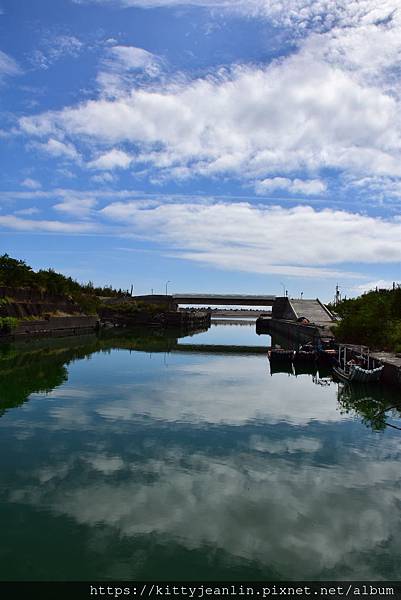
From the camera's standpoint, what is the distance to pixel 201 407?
118 feet

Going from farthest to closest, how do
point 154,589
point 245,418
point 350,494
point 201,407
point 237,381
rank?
point 237,381, point 201,407, point 245,418, point 350,494, point 154,589

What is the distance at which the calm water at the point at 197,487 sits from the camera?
1383cm

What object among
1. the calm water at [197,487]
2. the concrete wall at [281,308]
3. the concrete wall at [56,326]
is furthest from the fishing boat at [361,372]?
the concrete wall at [281,308]

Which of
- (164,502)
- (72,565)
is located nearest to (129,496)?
(164,502)

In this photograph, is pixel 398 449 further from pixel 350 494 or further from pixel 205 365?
pixel 205 365

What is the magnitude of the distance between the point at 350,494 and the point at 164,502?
7445mm

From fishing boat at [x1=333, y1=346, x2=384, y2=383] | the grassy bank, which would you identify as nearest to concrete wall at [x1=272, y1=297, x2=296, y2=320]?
the grassy bank

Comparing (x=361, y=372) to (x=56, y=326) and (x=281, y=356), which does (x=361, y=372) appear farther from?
(x=56, y=326)

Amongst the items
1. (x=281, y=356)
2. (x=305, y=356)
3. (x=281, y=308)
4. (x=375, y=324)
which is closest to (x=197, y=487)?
(x=281, y=356)

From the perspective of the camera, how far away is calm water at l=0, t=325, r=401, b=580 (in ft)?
45.4

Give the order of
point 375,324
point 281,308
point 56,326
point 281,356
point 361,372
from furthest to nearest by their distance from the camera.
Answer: point 281,308 → point 56,326 → point 375,324 → point 281,356 → point 361,372

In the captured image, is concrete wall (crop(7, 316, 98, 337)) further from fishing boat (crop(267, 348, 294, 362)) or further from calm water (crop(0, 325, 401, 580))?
calm water (crop(0, 325, 401, 580))

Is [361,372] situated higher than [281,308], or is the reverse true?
[281,308]

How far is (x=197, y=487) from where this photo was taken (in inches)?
760
